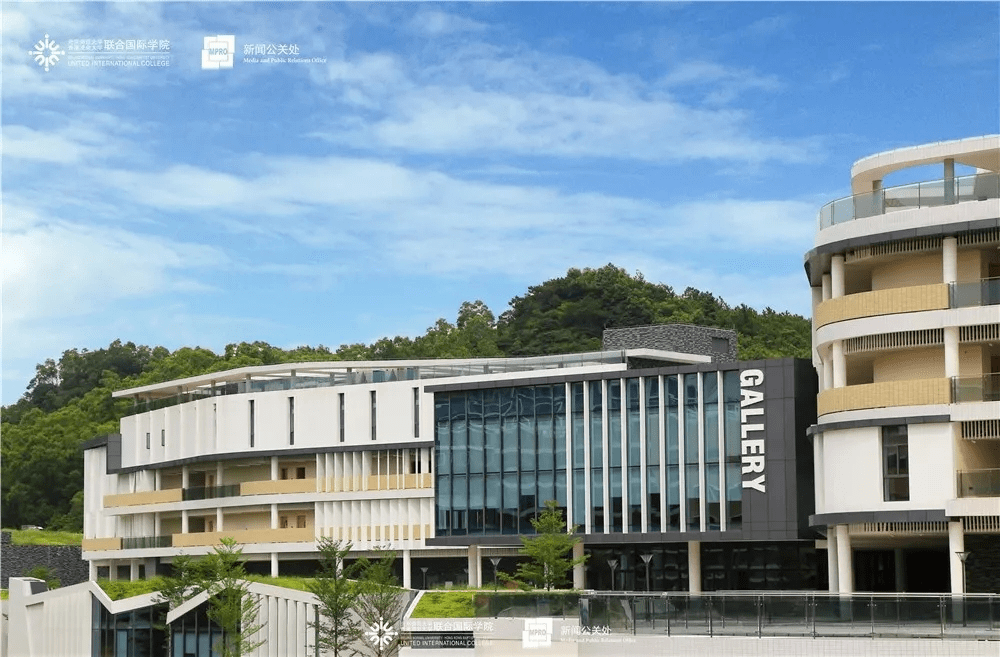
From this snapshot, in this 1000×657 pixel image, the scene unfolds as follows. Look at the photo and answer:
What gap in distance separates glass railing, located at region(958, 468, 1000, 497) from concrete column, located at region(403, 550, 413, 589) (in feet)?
109

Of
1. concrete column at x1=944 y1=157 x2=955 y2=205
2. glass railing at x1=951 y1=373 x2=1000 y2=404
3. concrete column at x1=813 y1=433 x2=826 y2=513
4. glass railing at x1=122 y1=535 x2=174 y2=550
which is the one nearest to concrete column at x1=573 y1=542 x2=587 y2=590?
concrete column at x1=813 y1=433 x2=826 y2=513

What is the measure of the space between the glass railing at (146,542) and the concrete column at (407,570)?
17295 millimetres

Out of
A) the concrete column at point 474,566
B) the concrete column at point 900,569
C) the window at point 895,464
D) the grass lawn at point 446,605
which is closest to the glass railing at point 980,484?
the window at point 895,464

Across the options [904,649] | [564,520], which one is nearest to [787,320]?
[564,520]

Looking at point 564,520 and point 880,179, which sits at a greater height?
point 880,179

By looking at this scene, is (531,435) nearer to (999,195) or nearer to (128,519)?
(999,195)

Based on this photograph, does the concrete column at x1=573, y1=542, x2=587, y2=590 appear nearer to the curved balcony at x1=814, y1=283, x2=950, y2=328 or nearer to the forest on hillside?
the curved balcony at x1=814, y1=283, x2=950, y2=328

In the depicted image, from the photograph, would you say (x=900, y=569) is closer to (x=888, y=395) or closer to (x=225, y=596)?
(x=888, y=395)

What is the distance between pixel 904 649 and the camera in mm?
45594

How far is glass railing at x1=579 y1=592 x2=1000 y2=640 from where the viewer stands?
45125 millimetres

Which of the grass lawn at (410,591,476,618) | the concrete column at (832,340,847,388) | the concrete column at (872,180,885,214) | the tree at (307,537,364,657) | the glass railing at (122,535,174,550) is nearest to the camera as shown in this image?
the concrete column at (872,180,885,214)

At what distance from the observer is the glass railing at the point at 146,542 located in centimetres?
9076

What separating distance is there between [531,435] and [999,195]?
82.4ft

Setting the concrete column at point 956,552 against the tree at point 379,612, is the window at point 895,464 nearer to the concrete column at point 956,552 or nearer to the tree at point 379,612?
the concrete column at point 956,552
